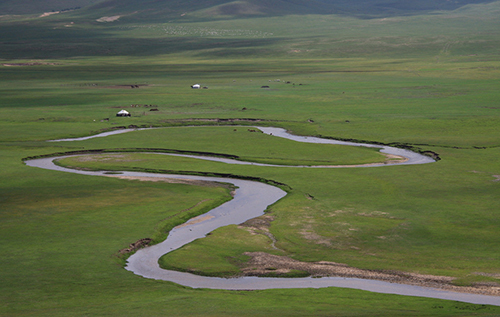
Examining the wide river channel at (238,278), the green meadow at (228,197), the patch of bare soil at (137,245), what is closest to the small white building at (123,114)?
the green meadow at (228,197)

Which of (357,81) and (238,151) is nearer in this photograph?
(238,151)

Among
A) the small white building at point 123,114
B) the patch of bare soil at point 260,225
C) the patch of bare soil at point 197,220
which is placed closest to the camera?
the patch of bare soil at point 260,225

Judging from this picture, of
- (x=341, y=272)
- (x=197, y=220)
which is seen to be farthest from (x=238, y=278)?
(x=197, y=220)

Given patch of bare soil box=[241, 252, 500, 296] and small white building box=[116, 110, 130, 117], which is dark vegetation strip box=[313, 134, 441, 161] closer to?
small white building box=[116, 110, 130, 117]

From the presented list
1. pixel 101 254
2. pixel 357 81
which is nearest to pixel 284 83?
pixel 357 81

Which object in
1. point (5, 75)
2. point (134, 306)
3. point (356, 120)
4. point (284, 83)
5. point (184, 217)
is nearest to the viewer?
point (134, 306)

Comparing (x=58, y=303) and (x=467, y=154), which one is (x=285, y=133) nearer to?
(x=467, y=154)

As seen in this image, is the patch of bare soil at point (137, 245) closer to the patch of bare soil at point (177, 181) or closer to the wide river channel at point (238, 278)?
the wide river channel at point (238, 278)

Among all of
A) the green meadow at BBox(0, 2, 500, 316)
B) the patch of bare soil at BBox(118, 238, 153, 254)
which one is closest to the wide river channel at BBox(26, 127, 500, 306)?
the patch of bare soil at BBox(118, 238, 153, 254)

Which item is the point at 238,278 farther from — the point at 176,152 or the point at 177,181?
the point at 176,152
